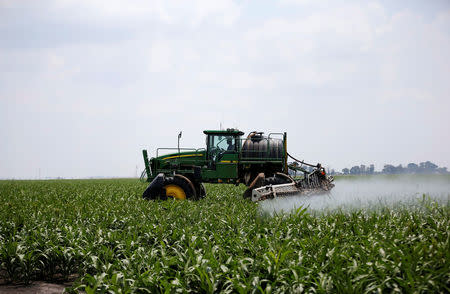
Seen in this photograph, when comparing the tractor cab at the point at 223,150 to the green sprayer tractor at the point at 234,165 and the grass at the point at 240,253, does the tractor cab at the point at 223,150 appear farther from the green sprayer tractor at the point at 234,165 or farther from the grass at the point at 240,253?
the grass at the point at 240,253

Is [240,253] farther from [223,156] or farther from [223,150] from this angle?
[223,150]

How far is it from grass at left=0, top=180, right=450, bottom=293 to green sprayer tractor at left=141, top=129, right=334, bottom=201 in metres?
3.97

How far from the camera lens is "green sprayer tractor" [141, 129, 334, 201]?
11.7 meters

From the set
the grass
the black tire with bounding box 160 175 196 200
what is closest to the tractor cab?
the black tire with bounding box 160 175 196 200

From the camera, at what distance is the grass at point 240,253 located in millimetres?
3541

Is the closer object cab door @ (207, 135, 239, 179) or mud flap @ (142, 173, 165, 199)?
mud flap @ (142, 173, 165, 199)

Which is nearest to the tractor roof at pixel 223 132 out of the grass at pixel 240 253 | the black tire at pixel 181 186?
the black tire at pixel 181 186

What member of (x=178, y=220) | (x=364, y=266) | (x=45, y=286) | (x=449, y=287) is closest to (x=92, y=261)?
(x=45, y=286)

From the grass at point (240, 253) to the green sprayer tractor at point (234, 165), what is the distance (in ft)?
13.0

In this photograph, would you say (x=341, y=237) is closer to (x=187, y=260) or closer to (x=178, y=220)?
(x=187, y=260)

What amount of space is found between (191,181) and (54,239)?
6.60m

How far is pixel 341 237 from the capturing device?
5.13 m

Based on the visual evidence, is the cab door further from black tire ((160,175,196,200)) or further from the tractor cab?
black tire ((160,175,196,200))

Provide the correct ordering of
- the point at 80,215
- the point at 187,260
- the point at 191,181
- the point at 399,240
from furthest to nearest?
the point at 191,181, the point at 80,215, the point at 399,240, the point at 187,260
